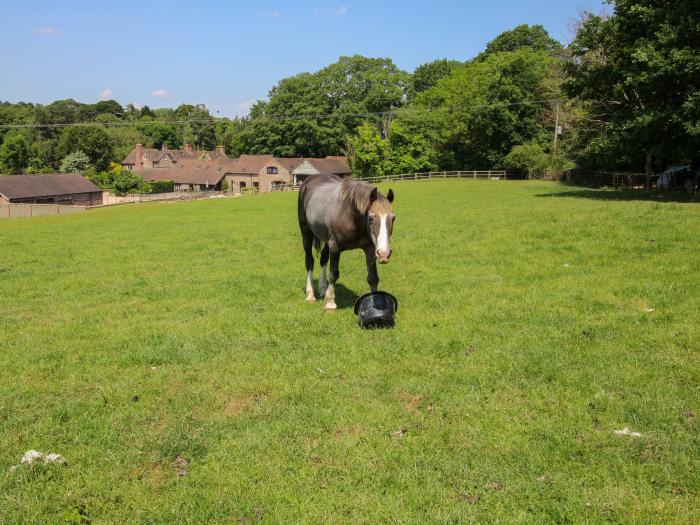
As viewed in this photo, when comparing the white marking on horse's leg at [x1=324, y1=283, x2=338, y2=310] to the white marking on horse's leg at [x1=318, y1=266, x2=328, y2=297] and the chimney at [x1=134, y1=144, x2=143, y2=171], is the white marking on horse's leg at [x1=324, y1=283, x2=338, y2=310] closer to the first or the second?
the white marking on horse's leg at [x1=318, y1=266, x2=328, y2=297]

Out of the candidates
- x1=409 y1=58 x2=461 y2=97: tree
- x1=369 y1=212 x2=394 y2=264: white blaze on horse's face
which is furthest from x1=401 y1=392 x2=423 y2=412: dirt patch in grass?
x1=409 y1=58 x2=461 y2=97: tree

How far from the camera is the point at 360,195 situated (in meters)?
8.38

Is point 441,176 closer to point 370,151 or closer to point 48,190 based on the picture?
point 370,151

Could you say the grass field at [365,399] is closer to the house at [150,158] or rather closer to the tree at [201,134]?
the house at [150,158]

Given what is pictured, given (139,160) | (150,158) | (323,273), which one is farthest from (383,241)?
(150,158)

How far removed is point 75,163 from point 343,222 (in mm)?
108538

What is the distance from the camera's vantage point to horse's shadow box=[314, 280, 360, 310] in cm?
961

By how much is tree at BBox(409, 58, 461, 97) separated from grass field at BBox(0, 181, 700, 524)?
365 feet

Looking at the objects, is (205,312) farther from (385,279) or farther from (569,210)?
(569,210)

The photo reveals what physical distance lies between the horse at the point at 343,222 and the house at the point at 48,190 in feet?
235

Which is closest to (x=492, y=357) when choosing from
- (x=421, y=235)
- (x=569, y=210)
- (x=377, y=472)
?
(x=377, y=472)

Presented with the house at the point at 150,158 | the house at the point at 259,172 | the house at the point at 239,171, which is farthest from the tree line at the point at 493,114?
the house at the point at 259,172

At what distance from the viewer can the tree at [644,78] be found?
2381 centimetres

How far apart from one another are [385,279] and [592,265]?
14.8ft
